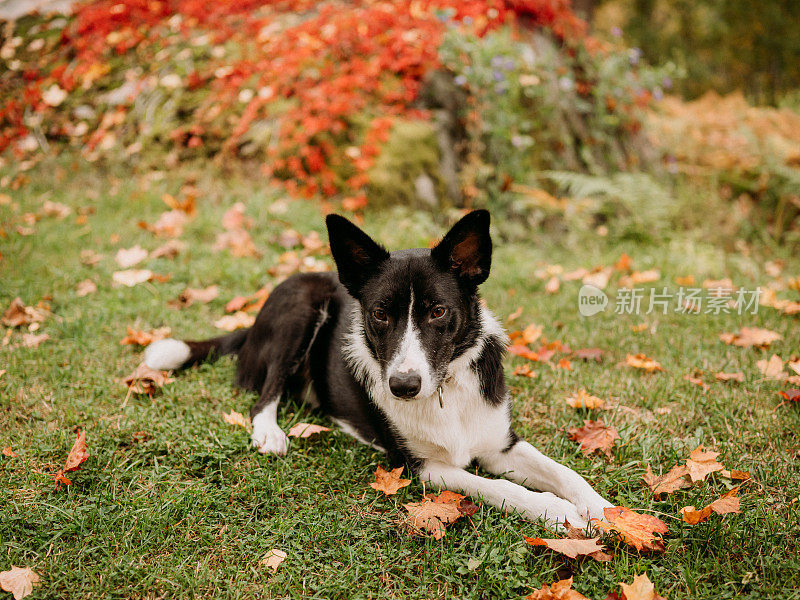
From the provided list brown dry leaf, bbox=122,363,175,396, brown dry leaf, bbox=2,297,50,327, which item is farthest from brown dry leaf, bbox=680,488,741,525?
brown dry leaf, bbox=2,297,50,327

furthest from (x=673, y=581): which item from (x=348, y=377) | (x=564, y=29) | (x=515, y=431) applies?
(x=564, y=29)

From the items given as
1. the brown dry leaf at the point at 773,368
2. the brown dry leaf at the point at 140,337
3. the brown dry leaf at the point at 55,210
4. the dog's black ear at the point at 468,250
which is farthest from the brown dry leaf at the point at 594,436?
the brown dry leaf at the point at 55,210

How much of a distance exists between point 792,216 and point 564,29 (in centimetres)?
416

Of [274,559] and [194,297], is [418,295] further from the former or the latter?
[194,297]

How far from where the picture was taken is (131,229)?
5.89m

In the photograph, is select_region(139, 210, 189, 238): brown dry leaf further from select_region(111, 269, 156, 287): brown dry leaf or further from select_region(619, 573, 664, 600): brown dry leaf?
select_region(619, 573, 664, 600): brown dry leaf

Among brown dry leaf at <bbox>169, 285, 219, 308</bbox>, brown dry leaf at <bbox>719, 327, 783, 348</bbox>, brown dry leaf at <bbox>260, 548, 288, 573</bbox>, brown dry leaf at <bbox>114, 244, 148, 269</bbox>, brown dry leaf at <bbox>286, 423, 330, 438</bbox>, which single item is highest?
brown dry leaf at <bbox>260, 548, 288, 573</bbox>

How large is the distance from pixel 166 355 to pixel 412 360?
5.91ft

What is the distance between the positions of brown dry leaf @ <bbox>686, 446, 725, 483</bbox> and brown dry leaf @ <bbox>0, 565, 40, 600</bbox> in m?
2.68

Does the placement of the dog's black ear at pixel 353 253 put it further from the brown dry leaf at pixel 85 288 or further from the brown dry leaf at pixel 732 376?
the brown dry leaf at pixel 85 288

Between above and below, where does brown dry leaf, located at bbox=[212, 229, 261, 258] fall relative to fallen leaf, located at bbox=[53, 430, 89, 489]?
below

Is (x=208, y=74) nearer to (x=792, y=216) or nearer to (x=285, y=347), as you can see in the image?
(x=285, y=347)

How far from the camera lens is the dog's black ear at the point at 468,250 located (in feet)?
8.48

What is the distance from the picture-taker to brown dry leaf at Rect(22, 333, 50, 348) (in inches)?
150
